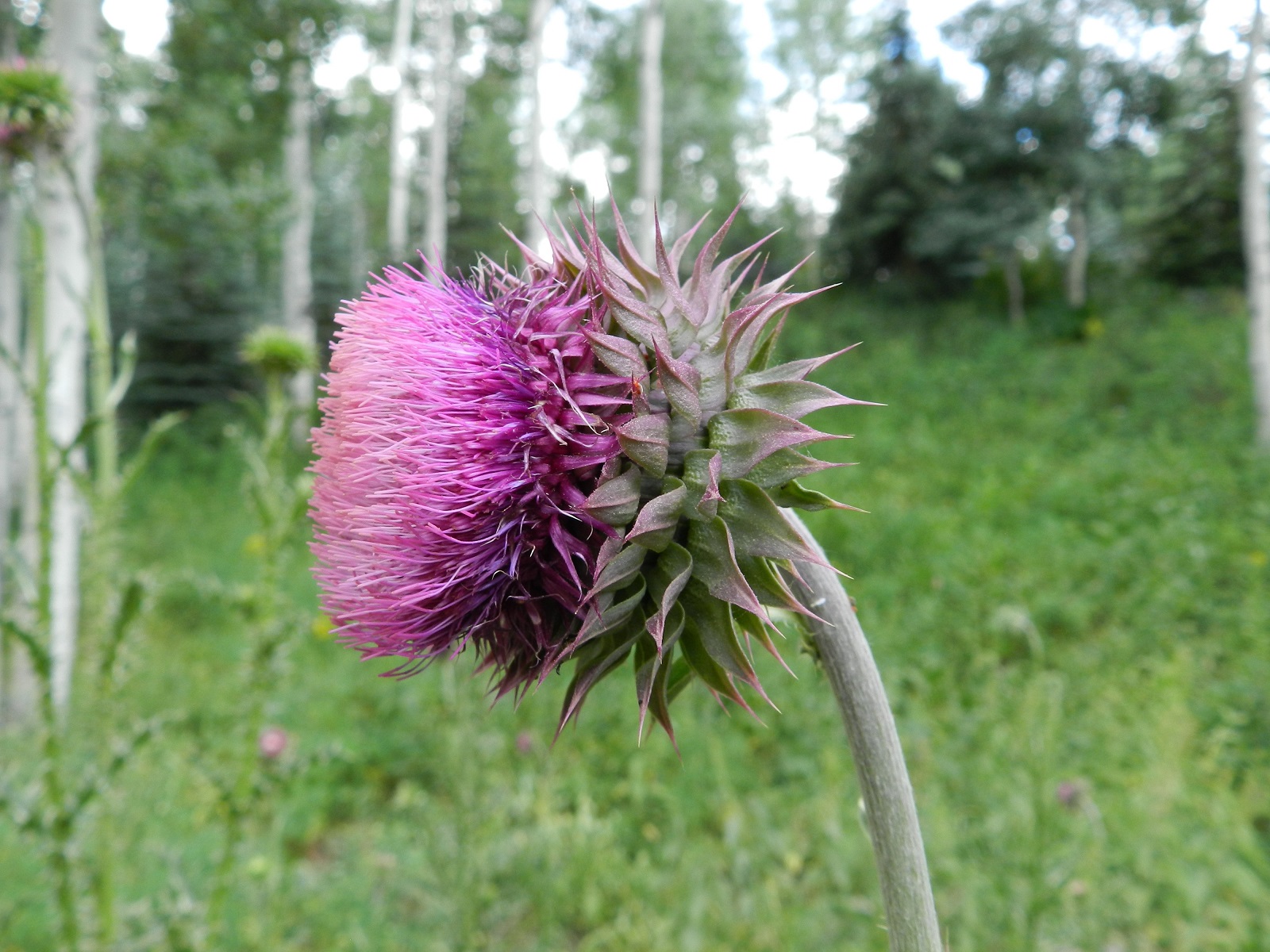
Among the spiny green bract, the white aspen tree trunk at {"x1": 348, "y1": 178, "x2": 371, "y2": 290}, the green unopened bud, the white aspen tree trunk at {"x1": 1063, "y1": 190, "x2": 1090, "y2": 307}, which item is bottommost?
the spiny green bract

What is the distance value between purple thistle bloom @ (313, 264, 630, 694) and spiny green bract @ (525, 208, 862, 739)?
51 mm

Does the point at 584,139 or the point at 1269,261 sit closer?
the point at 1269,261

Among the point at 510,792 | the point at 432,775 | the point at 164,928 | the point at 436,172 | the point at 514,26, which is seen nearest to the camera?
the point at 164,928

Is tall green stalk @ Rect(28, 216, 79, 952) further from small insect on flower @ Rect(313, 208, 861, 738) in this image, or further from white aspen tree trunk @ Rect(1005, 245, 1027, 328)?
white aspen tree trunk @ Rect(1005, 245, 1027, 328)

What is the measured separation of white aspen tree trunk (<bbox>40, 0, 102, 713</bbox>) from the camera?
5.36 m

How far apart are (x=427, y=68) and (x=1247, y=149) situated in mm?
20840

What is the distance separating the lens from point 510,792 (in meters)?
5.20

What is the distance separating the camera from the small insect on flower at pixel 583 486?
1348mm

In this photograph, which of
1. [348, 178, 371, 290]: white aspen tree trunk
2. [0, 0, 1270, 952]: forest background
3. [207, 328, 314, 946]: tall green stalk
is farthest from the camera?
[348, 178, 371, 290]: white aspen tree trunk

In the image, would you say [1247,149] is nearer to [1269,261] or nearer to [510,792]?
[1269,261]

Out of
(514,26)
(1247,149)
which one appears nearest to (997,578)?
(1247,149)

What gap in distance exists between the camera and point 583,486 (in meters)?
1.42

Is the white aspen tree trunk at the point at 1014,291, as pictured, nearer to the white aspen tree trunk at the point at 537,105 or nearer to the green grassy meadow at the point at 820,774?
the green grassy meadow at the point at 820,774

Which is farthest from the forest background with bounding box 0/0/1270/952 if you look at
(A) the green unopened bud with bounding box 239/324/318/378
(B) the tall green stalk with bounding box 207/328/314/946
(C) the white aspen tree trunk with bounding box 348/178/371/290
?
(C) the white aspen tree trunk with bounding box 348/178/371/290
